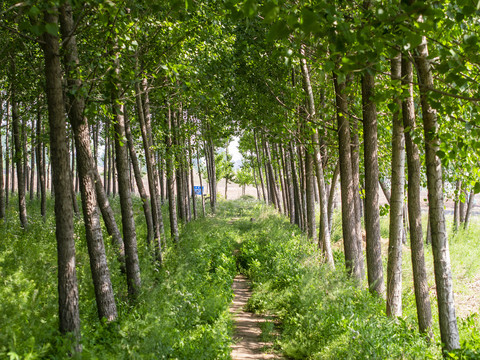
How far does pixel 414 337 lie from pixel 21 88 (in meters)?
12.3

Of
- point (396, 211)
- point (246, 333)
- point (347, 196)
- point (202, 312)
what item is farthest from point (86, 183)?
point (347, 196)

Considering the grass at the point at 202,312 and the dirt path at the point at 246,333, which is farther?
the dirt path at the point at 246,333

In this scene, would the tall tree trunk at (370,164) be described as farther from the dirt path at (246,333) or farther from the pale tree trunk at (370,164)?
the dirt path at (246,333)

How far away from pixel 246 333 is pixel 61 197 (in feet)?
16.1

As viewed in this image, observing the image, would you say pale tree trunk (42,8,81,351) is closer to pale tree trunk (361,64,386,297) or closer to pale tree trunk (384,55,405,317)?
pale tree trunk (384,55,405,317)

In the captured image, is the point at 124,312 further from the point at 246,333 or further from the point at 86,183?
the point at 246,333

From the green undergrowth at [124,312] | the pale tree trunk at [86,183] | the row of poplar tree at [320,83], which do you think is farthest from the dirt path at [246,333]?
the pale tree trunk at [86,183]

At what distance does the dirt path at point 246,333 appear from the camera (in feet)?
20.6

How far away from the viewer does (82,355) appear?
364 cm

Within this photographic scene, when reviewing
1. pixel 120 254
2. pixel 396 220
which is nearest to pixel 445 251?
pixel 396 220

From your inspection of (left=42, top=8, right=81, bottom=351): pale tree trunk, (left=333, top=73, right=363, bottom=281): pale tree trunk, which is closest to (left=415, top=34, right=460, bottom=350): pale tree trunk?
(left=333, top=73, right=363, bottom=281): pale tree trunk

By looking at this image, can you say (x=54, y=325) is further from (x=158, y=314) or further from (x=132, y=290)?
(x=132, y=290)

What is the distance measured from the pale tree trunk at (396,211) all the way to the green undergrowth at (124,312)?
283 centimetres

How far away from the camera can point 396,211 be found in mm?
5746
